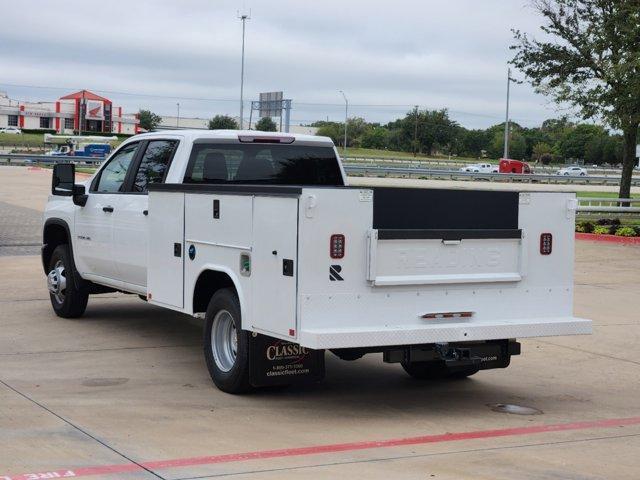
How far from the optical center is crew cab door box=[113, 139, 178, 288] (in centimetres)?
1002

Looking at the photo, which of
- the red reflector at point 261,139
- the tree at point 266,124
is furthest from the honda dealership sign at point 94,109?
the red reflector at point 261,139

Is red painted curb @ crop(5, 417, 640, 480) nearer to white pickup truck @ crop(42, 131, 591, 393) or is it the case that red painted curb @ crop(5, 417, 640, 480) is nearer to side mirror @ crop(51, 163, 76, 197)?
white pickup truck @ crop(42, 131, 591, 393)

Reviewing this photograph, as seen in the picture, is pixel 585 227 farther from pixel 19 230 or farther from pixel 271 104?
pixel 271 104

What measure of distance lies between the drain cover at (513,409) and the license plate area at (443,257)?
1.06 metres

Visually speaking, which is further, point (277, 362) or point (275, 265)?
point (277, 362)

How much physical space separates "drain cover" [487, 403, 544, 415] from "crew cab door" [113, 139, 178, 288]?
3581 millimetres

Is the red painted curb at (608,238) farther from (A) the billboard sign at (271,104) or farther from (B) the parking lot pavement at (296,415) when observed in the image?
(A) the billboard sign at (271,104)

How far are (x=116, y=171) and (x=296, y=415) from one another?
427cm

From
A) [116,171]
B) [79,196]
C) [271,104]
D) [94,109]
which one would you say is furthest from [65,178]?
[94,109]

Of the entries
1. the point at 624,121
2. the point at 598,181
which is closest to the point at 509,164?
the point at 598,181

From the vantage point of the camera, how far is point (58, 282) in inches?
472

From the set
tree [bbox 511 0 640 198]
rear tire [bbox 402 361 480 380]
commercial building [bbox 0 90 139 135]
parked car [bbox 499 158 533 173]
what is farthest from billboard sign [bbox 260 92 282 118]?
rear tire [bbox 402 361 480 380]

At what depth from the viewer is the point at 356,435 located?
7.32 m

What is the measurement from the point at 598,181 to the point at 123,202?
66675 millimetres
